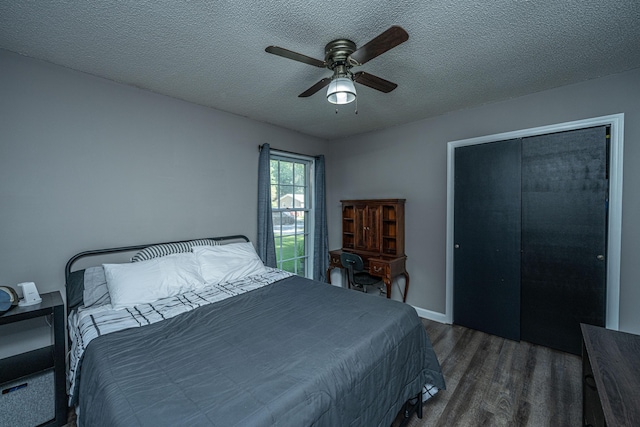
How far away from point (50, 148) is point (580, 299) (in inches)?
185

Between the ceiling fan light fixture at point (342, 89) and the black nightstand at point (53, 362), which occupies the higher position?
the ceiling fan light fixture at point (342, 89)

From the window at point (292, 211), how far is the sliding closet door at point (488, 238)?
2110 millimetres

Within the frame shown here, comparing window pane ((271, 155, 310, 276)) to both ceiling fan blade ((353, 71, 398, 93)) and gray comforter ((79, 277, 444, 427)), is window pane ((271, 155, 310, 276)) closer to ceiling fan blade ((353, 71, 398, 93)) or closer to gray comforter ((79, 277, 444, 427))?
gray comforter ((79, 277, 444, 427))

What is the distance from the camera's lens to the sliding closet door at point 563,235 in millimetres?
2332

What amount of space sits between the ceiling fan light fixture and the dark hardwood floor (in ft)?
7.25

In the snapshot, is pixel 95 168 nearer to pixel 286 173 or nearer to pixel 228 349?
pixel 228 349

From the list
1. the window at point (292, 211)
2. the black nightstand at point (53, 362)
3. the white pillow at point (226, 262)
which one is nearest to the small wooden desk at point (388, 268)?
the window at point (292, 211)

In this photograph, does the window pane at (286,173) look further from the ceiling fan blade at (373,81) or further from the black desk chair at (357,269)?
the ceiling fan blade at (373,81)

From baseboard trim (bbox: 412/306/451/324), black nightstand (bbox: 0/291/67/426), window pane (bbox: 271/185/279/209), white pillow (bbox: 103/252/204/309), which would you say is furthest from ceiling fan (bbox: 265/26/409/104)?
baseboard trim (bbox: 412/306/451/324)

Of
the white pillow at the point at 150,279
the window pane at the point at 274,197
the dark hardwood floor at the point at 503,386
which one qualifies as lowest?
the dark hardwood floor at the point at 503,386

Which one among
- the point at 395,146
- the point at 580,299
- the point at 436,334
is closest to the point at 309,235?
the point at 395,146

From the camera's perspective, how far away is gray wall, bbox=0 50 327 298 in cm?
188

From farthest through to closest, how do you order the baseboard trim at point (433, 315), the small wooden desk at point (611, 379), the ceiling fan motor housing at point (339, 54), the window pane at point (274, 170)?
1. the window pane at point (274, 170)
2. the baseboard trim at point (433, 315)
3. the ceiling fan motor housing at point (339, 54)
4. the small wooden desk at point (611, 379)

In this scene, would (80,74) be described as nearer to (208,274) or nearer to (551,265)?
(208,274)
